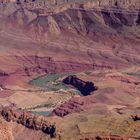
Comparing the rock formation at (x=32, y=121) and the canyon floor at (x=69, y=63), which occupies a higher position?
the rock formation at (x=32, y=121)

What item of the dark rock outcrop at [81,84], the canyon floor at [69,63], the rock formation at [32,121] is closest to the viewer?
the rock formation at [32,121]

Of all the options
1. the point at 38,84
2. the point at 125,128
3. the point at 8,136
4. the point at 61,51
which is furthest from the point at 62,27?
the point at 8,136

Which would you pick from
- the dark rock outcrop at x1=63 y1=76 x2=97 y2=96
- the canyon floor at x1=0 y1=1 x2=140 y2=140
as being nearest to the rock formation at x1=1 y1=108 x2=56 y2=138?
the canyon floor at x1=0 y1=1 x2=140 y2=140

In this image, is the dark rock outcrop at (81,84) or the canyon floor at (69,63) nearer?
the canyon floor at (69,63)

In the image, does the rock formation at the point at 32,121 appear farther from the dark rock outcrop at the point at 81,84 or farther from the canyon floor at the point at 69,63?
the dark rock outcrop at the point at 81,84

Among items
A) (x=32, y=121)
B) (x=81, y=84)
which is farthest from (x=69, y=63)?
(x=32, y=121)

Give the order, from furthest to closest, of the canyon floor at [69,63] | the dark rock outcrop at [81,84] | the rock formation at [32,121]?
the dark rock outcrop at [81,84] < the canyon floor at [69,63] < the rock formation at [32,121]

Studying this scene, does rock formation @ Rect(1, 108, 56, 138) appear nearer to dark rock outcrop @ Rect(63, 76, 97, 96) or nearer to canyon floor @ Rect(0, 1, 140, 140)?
canyon floor @ Rect(0, 1, 140, 140)

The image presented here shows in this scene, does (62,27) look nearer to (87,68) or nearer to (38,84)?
(87,68)

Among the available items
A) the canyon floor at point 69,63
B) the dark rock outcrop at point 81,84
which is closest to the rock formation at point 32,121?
the canyon floor at point 69,63
